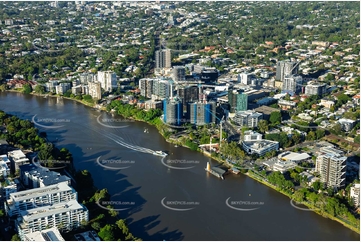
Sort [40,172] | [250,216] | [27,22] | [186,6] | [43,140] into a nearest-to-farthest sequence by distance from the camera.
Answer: [250,216]
[40,172]
[43,140]
[27,22]
[186,6]

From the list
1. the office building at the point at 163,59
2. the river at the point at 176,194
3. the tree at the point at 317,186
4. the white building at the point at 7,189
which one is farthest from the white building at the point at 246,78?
the white building at the point at 7,189

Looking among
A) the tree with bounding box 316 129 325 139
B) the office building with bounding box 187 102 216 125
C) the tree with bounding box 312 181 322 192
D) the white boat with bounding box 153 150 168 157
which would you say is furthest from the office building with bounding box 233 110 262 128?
the tree with bounding box 312 181 322 192

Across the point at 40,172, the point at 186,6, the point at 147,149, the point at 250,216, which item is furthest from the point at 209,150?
the point at 186,6

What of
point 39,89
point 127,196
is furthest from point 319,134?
point 39,89

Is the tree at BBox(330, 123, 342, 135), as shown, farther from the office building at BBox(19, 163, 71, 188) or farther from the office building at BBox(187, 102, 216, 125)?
the office building at BBox(19, 163, 71, 188)

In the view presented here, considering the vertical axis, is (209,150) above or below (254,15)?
below

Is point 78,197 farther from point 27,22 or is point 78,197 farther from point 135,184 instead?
point 27,22

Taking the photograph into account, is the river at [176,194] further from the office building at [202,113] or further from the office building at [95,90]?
the office building at [95,90]
